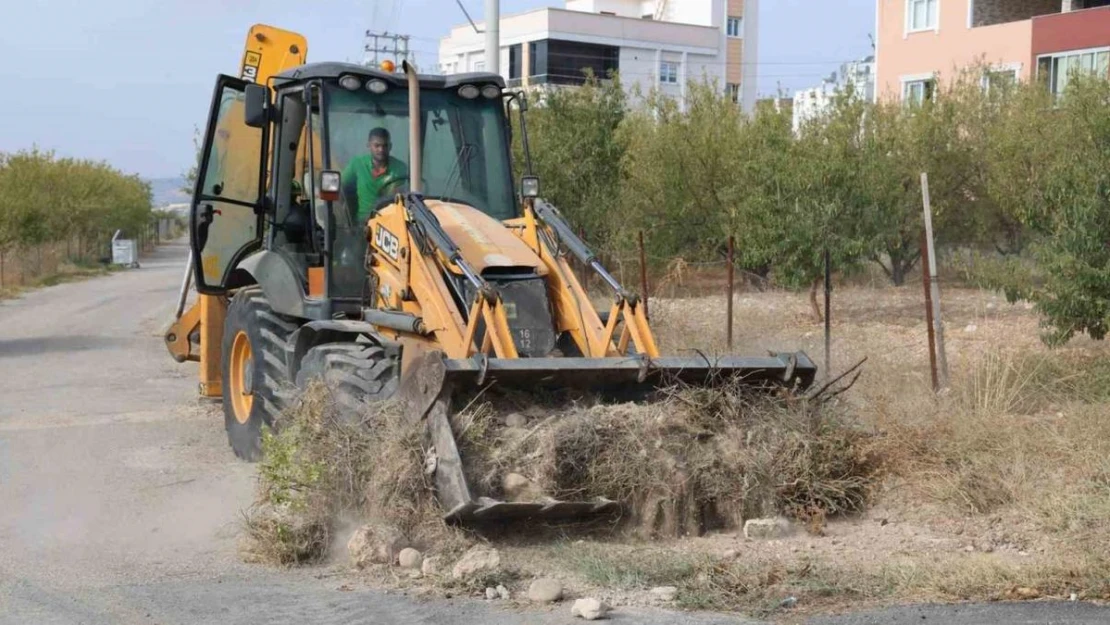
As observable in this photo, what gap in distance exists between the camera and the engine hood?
336 inches

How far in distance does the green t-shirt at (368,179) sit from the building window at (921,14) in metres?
32.8

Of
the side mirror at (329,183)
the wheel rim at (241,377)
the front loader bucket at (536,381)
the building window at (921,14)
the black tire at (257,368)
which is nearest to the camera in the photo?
the front loader bucket at (536,381)

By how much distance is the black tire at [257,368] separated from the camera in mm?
9633

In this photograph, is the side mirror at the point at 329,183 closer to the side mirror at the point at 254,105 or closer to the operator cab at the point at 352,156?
the operator cab at the point at 352,156

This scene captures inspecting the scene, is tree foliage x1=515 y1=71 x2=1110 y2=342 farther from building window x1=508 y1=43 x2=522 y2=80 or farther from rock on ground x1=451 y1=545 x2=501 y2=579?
building window x1=508 y1=43 x2=522 y2=80

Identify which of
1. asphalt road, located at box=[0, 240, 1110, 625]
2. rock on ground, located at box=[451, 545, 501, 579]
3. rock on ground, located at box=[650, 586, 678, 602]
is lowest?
asphalt road, located at box=[0, 240, 1110, 625]

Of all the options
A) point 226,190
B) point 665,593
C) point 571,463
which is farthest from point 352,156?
point 665,593

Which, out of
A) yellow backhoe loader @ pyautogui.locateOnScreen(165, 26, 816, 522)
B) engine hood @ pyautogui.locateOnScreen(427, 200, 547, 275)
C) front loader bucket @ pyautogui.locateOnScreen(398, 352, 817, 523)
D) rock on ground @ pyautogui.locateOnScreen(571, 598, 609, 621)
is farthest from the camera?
engine hood @ pyautogui.locateOnScreen(427, 200, 547, 275)

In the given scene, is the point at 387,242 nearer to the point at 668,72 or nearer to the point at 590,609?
the point at 590,609

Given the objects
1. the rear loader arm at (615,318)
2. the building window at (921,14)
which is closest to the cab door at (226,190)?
the rear loader arm at (615,318)

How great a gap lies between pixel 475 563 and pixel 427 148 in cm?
380

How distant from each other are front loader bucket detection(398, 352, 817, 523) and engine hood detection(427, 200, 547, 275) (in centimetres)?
112

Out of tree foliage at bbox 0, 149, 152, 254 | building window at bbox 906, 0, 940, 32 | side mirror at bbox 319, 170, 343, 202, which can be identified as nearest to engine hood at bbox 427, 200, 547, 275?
side mirror at bbox 319, 170, 343, 202

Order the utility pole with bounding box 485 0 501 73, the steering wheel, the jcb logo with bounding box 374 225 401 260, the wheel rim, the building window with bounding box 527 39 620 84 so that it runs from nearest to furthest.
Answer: the jcb logo with bounding box 374 225 401 260 < the steering wheel < the wheel rim < the utility pole with bounding box 485 0 501 73 < the building window with bounding box 527 39 620 84
